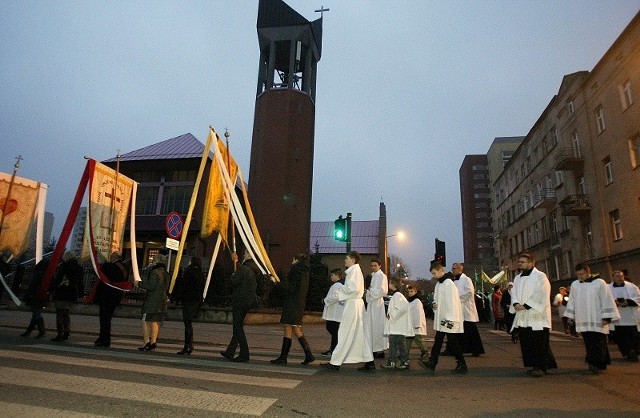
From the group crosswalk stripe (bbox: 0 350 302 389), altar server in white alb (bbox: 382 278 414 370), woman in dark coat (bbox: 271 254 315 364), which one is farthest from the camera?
altar server in white alb (bbox: 382 278 414 370)

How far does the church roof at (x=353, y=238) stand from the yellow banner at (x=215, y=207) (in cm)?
3657

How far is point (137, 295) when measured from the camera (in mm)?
19297

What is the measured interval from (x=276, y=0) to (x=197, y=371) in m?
35.6

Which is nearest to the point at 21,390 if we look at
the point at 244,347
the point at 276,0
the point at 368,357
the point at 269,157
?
the point at 244,347

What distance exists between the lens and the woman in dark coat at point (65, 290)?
9.62 m

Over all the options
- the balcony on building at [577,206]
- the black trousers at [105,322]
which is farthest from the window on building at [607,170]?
the black trousers at [105,322]

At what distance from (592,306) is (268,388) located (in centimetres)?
660

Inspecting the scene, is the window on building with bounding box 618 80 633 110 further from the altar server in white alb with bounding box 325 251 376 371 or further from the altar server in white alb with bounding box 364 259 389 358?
the altar server in white alb with bounding box 325 251 376 371

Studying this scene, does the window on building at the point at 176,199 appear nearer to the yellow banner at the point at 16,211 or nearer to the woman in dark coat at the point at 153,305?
the yellow banner at the point at 16,211

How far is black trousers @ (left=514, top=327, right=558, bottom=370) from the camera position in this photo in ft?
23.1

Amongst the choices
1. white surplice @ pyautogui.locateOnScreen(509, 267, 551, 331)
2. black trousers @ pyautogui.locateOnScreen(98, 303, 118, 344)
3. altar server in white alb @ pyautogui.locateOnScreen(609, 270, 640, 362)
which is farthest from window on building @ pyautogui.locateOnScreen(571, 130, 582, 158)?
black trousers @ pyautogui.locateOnScreen(98, 303, 118, 344)

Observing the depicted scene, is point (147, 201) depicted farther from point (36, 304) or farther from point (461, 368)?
point (461, 368)

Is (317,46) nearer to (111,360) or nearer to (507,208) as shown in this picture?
(507,208)

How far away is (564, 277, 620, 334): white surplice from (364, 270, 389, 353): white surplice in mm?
3801
